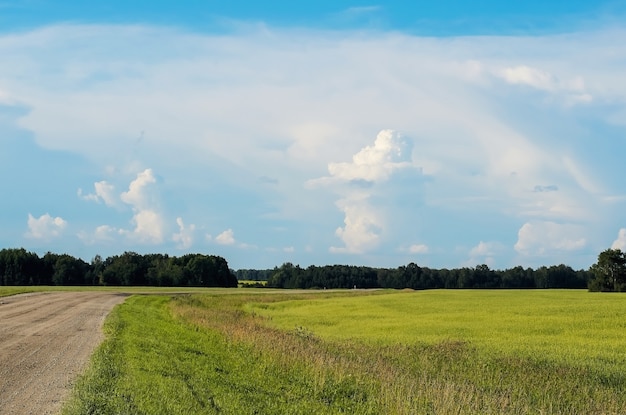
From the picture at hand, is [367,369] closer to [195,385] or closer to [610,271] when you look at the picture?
[195,385]

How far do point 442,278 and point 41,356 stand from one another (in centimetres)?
16555

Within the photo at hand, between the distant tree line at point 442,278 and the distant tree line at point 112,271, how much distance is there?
78.4 ft

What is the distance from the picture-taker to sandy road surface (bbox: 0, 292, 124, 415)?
1625cm

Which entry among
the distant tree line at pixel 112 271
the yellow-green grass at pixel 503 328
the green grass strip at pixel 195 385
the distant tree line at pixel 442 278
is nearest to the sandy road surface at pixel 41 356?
the green grass strip at pixel 195 385

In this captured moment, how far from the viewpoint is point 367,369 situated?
23.8 meters

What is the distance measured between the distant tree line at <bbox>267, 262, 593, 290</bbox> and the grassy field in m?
134

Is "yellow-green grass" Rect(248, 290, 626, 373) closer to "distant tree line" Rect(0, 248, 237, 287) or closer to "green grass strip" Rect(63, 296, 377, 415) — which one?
"green grass strip" Rect(63, 296, 377, 415)

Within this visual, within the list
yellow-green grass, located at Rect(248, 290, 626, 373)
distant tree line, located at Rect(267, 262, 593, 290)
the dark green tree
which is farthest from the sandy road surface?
distant tree line, located at Rect(267, 262, 593, 290)

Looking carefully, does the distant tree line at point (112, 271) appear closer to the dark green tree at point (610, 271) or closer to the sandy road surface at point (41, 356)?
the dark green tree at point (610, 271)

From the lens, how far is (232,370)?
21.9 m

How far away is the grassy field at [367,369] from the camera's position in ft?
55.6

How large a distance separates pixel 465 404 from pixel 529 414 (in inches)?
81.7

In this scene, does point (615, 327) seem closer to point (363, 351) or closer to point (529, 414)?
point (363, 351)

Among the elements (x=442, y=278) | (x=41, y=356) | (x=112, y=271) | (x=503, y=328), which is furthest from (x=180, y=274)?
(x=41, y=356)
